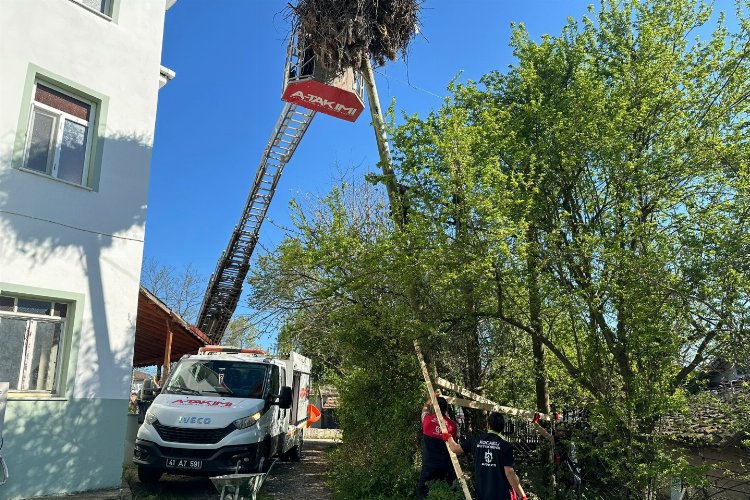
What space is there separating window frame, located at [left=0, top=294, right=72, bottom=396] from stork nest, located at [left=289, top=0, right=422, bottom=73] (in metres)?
6.16

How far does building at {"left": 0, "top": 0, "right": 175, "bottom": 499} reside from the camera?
8.74 meters

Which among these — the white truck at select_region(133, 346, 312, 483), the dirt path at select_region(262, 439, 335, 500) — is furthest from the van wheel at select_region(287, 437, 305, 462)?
the white truck at select_region(133, 346, 312, 483)

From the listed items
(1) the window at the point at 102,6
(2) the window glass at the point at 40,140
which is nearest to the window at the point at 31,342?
(2) the window glass at the point at 40,140

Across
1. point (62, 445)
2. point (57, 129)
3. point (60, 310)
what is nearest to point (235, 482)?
point (62, 445)

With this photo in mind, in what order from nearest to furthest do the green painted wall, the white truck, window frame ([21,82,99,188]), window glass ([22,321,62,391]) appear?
1. the green painted wall
2. window glass ([22,321,62,391])
3. window frame ([21,82,99,188])
4. the white truck

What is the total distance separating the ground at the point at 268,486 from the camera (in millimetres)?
10055

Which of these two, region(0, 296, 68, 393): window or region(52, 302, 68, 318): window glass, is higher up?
region(52, 302, 68, 318): window glass

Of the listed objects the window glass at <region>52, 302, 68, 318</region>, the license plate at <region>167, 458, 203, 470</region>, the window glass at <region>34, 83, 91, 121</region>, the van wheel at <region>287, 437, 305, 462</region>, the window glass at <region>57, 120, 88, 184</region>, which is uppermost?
the window glass at <region>34, 83, 91, 121</region>

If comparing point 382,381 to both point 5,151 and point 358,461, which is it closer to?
point 358,461

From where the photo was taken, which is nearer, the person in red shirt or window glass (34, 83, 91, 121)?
the person in red shirt

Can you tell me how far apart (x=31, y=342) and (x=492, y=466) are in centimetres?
676

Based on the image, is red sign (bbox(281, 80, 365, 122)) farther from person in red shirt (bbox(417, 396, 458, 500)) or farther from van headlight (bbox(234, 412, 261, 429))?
person in red shirt (bbox(417, 396, 458, 500))

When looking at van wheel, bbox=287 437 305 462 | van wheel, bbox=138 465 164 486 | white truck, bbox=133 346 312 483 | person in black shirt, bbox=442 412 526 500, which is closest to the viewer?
person in black shirt, bbox=442 412 526 500

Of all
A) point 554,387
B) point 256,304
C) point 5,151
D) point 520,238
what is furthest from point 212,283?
point 520,238
